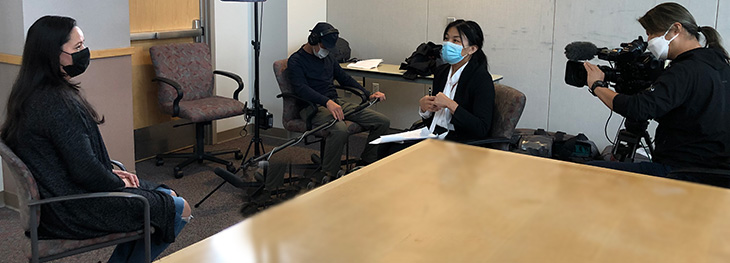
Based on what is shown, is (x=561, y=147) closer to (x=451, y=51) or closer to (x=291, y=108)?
(x=451, y=51)

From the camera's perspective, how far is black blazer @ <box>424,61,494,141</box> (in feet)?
11.1

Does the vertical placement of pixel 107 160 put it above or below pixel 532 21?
below

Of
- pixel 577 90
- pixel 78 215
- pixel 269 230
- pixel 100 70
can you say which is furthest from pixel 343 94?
pixel 269 230

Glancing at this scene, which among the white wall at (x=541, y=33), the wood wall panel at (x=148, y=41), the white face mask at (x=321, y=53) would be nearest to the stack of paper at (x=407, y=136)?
the white face mask at (x=321, y=53)

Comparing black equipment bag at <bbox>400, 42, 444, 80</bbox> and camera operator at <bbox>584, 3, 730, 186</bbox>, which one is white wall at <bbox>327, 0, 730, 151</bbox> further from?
camera operator at <bbox>584, 3, 730, 186</bbox>

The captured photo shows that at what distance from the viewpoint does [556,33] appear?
205 inches

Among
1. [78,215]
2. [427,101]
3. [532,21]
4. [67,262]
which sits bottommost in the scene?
[67,262]

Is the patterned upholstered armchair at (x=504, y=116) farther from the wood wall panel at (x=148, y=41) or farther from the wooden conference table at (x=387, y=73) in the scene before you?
the wood wall panel at (x=148, y=41)

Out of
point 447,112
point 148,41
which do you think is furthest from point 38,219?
point 148,41

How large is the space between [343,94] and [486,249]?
5033mm

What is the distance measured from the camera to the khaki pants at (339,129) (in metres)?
4.44

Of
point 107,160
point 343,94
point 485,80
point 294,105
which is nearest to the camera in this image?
point 107,160

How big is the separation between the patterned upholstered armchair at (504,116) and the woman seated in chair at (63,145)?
1.62 meters

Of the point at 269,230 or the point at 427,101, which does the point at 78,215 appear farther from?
the point at 427,101
